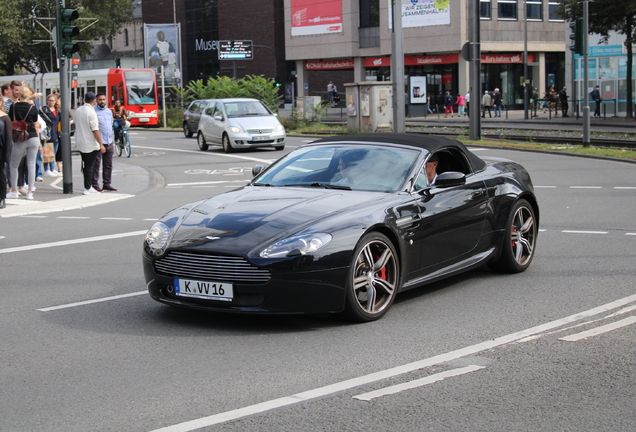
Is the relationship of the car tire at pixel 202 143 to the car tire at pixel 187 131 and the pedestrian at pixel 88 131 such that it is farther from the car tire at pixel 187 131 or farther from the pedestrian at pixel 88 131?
the pedestrian at pixel 88 131

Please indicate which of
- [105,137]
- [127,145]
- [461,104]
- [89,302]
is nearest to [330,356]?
[89,302]

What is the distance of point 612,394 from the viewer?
4.59 m

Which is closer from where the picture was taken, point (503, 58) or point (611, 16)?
point (611, 16)

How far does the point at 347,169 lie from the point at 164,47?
62.0 meters

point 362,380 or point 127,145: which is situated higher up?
point 127,145

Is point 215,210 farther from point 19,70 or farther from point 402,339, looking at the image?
point 19,70

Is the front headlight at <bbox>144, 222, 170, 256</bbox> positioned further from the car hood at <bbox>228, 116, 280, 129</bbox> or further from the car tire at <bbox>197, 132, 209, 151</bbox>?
the car tire at <bbox>197, 132, 209, 151</bbox>

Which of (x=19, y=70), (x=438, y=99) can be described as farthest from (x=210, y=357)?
(x=19, y=70)

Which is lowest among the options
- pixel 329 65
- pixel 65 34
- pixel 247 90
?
pixel 247 90

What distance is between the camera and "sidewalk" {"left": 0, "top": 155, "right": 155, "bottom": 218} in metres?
14.3

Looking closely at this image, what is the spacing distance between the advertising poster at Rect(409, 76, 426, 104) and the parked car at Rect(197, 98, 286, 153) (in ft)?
97.8

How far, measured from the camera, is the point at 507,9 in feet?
198

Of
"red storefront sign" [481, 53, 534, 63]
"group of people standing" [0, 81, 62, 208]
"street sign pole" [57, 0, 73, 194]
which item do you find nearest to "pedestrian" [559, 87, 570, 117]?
"red storefront sign" [481, 53, 534, 63]

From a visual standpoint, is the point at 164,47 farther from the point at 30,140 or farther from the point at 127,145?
the point at 30,140
